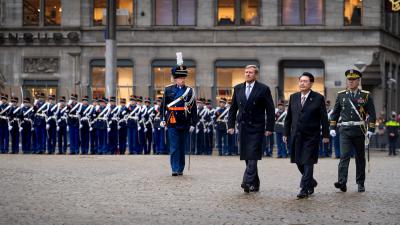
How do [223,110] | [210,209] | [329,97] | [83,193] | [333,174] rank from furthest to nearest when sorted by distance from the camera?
[329,97]
[223,110]
[333,174]
[83,193]
[210,209]

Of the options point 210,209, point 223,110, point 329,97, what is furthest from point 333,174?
point 329,97

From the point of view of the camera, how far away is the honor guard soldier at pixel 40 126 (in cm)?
3075

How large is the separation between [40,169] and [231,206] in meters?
8.23

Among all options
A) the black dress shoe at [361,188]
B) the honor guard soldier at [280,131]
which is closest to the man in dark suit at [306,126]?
the black dress shoe at [361,188]

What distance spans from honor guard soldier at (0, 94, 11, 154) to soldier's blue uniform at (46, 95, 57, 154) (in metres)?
1.53

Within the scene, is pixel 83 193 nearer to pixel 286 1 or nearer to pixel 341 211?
pixel 341 211

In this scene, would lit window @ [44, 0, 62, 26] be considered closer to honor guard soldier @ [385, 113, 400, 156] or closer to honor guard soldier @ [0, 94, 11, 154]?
honor guard soldier @ [0, 94, 11, 154]

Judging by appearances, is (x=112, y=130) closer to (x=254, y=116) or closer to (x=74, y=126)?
(x=74, y=126)

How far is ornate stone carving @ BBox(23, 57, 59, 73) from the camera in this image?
46.4 m

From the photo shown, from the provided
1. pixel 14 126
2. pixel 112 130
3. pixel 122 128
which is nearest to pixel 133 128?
pixel 122 128

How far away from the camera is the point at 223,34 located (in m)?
45.2

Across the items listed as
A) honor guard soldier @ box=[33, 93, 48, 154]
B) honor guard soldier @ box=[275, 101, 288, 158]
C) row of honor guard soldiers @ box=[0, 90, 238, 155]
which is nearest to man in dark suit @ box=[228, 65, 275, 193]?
honor guard soldier @ box=[275, 101, 288, 158]

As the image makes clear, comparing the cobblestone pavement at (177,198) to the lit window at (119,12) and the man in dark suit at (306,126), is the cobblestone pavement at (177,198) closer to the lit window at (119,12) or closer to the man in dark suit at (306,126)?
the man in dark suit at (306,126)

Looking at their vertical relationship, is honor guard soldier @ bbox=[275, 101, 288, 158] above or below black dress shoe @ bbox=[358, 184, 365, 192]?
above
